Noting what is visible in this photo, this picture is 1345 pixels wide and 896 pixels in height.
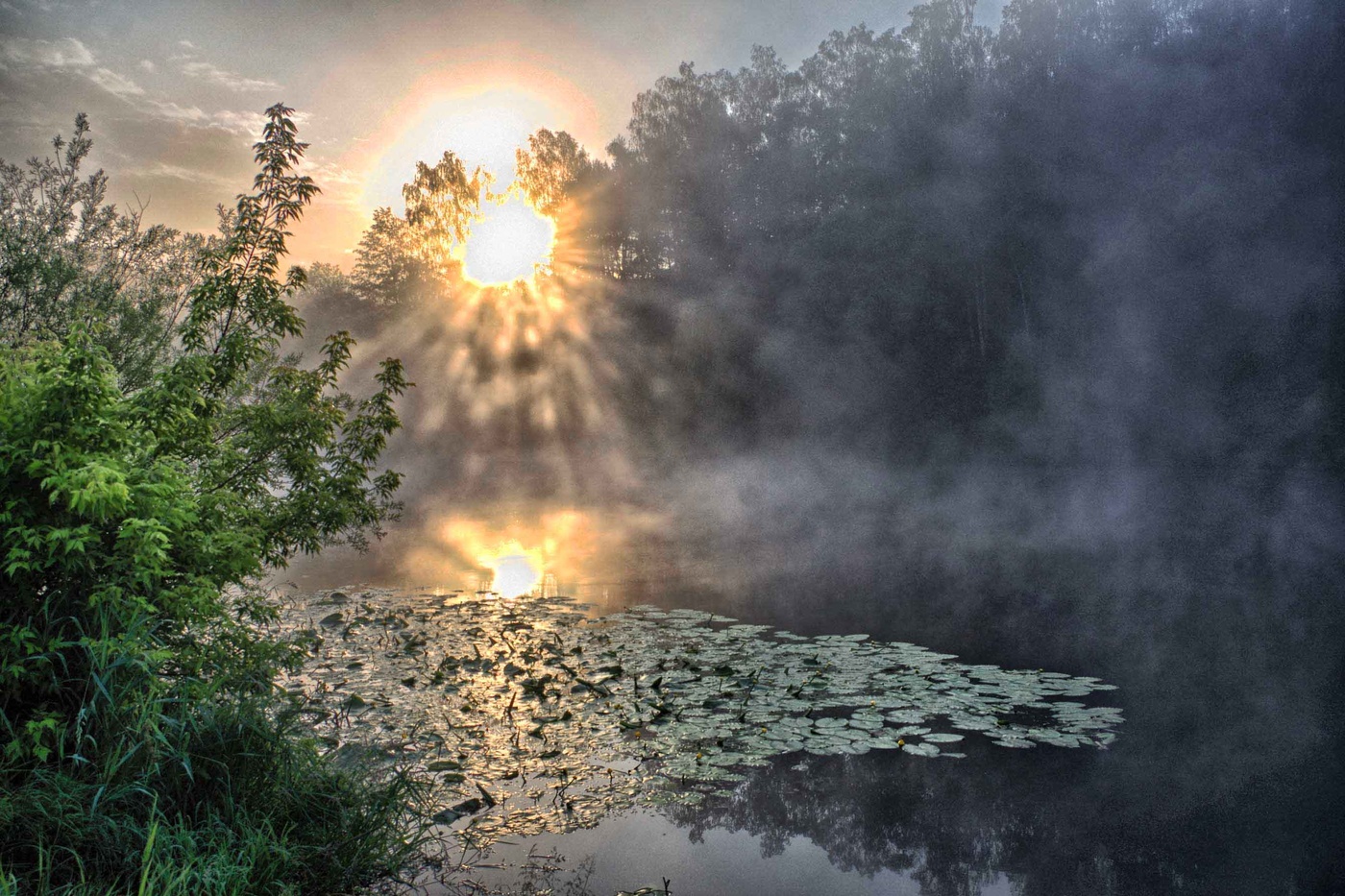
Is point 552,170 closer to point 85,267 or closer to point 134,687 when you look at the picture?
point 85,267

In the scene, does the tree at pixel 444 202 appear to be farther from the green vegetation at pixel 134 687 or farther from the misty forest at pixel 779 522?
the green vegetation at pixel 134 687

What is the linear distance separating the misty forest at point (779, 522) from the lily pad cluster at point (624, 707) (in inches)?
1.8

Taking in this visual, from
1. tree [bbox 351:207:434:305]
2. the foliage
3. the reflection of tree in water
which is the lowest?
the reflection of tree in water

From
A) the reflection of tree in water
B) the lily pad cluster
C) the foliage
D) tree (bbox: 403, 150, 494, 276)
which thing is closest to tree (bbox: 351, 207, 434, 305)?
tree (bbox: 403, 150, 494, 276)

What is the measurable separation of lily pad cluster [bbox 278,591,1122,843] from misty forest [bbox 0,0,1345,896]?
1.8 inches

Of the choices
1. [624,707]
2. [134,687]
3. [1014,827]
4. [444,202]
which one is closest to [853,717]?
[1014,827]

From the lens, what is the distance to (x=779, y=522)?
48.7 feet

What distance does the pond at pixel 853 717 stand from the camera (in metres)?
3.63

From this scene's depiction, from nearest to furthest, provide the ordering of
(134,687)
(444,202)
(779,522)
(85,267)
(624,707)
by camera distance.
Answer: (134,687), (624,707), (85,267), (779,522), (444,202)

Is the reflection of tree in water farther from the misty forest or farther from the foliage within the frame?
the foliage

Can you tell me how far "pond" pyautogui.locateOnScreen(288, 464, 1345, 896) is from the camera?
363cm

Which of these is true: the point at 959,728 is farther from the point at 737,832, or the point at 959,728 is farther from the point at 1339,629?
the point at 1339,629

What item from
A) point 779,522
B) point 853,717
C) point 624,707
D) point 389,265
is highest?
point 389,265

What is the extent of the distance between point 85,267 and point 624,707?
7.60m
